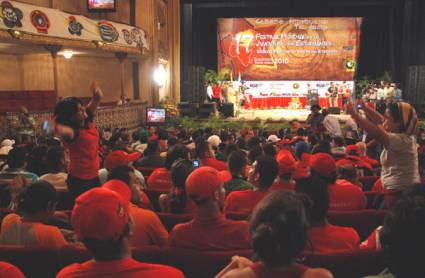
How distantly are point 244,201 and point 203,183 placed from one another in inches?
40.0

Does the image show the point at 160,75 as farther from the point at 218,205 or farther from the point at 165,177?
the point at 218,205

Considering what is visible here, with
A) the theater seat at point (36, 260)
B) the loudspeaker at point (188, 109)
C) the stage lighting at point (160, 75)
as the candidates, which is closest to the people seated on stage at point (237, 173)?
the theater seat at point (36, 260)

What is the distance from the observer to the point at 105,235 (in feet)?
5.08

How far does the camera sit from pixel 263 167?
11.0 feet

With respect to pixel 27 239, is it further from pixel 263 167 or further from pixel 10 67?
pixel 10 67

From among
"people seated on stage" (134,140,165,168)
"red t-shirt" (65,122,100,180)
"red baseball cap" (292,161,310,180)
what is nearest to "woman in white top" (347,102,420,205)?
"red baseball cap" (292,161,310,180)

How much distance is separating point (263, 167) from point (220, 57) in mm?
17630

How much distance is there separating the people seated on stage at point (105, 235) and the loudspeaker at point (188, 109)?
15.5 meters

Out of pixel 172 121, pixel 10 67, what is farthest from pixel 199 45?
pixel 10 67

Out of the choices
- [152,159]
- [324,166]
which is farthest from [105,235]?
[152,159]

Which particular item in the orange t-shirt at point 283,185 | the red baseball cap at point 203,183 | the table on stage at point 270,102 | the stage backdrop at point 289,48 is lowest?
the orange t-shirt at point 283,185

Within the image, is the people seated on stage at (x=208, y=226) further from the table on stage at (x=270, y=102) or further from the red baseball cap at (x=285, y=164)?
the table on stage at (x=270, y=102)

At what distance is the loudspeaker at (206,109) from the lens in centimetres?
1680

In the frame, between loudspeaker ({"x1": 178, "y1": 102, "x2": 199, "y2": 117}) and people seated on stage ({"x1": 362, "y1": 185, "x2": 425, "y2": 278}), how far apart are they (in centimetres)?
1572
